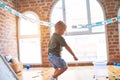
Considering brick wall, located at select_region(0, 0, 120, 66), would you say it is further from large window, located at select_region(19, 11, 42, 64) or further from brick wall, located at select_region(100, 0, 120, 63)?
large window, located at select_region(19, 11, 42, 64)

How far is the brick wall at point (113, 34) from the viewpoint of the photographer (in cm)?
500

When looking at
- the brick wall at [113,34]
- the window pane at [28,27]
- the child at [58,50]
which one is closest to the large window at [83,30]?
the brick wall at [113,34]

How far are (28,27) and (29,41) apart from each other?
40 centimetres

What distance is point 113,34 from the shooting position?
5.01m

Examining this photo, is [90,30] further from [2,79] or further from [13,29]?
[2,79]

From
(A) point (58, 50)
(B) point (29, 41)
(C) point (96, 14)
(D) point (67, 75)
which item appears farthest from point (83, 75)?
(B) point (29, 41)

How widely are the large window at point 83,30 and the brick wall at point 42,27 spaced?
16 centimetres

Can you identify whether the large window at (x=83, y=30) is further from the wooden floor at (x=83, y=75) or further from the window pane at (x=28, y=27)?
the wooden floor at (x=83, y=75)

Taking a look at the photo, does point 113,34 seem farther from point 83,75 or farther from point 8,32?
point 8,32

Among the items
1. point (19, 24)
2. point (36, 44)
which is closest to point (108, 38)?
point (36, 44)

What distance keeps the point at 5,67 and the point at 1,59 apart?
0.14 ft

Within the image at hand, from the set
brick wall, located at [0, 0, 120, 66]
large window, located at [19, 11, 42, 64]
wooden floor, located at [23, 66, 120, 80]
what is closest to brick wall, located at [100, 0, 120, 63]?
brick wall, located at [0, 0, 120, 66]

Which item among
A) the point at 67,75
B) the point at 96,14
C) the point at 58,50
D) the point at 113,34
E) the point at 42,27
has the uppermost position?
the point at 96,14

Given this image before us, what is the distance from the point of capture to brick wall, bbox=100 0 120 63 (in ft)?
16.4
